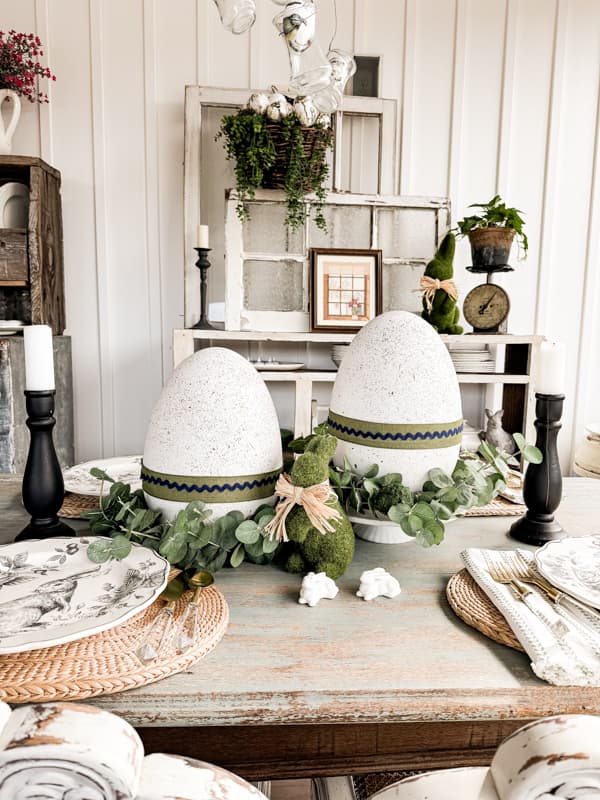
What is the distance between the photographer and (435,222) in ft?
7.28

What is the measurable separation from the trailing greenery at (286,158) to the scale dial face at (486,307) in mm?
640

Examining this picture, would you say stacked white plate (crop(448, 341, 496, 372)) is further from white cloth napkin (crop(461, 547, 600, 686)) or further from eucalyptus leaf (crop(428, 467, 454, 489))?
white cloth napkin (crop(461, 547, 600, 686))

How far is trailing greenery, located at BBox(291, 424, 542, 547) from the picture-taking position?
682mm

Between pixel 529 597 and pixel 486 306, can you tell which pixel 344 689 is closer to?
pixel 529 597

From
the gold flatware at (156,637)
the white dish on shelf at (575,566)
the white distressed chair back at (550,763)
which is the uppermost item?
the white distressed chair back at (550,763)

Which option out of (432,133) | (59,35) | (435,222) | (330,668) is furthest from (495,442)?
(59,35)

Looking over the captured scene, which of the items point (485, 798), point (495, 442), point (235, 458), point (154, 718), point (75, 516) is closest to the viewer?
point (485, 798)

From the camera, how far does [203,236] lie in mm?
2006

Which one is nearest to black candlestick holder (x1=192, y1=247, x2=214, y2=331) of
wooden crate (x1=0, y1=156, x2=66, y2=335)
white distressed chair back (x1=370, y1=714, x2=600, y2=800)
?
wooden crate (x1=0, y1=156, x2=66, y2=335)

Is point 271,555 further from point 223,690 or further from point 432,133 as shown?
point 432,133

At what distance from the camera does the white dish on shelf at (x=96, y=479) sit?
38.6 inches

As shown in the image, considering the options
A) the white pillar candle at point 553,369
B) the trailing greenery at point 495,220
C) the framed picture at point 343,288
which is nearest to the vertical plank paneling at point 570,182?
the trailing greenery at point 495,220

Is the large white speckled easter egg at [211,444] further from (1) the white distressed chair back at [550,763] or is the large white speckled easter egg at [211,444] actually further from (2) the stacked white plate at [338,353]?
(2) the stacked white plate at [338,353]

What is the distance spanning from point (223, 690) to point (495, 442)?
1803 mm
